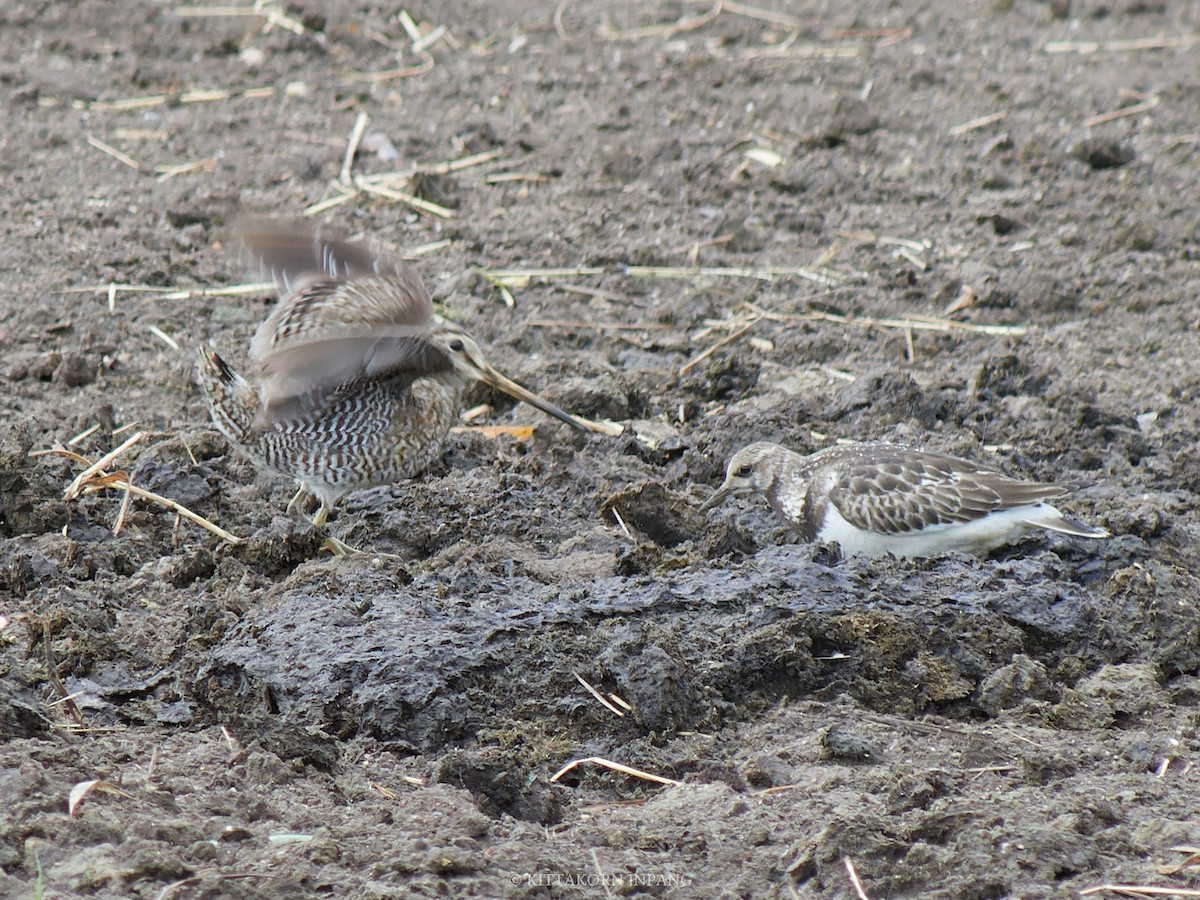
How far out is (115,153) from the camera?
10.2 m

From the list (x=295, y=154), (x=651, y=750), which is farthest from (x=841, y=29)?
(x=651, y=750)

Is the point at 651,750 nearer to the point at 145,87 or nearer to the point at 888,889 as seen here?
the point at 888,889

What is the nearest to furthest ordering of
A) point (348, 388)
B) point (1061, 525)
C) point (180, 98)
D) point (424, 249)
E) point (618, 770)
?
point (618, 770)
point (1061, 525)
point (348, 388)
point (424, 249)
point (180, 98)

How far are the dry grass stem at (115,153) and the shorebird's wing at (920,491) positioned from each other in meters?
5.87

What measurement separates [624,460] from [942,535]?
138cm

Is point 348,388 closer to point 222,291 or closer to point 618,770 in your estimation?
point 618,770

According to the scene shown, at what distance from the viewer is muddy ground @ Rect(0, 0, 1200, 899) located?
13.0 feet

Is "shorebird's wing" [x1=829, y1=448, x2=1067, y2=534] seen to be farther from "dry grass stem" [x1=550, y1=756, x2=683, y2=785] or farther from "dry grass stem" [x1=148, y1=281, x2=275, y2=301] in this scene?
"dry grass stem" [x1=148, y1=281, x2=275, y2=301]

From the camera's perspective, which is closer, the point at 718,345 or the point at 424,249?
the point at 718,345

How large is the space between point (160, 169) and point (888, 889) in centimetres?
776

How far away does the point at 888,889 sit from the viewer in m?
3.69

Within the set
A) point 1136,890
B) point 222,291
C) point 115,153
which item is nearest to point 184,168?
point 115,153

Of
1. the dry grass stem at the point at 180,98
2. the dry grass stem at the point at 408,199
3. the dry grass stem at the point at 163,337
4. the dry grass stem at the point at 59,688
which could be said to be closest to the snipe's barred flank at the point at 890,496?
the dry grass stem at the point at 59,688

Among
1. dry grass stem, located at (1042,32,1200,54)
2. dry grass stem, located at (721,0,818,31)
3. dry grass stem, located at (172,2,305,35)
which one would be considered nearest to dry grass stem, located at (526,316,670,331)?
dry grass stem, located at (172,2,305,35)
